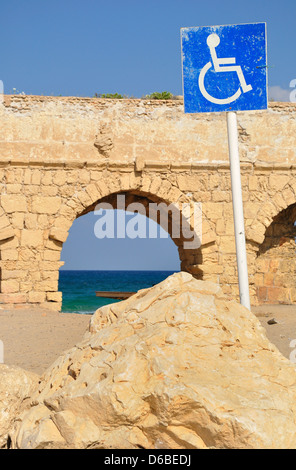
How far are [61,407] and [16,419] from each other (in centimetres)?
52

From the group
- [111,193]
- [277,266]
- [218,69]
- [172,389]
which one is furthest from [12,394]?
[277,266]

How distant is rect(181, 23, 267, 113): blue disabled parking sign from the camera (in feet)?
18.1

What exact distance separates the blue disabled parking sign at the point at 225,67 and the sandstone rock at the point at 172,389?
2837 mm

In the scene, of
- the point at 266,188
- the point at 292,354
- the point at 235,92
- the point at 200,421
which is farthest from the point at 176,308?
the point at 266,188

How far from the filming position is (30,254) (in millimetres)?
9391

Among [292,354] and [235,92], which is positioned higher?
[235,92]

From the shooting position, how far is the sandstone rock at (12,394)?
3305 millimetres

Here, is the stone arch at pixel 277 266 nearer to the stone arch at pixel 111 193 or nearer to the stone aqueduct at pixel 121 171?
the stone aqueduct at pixel 121 171

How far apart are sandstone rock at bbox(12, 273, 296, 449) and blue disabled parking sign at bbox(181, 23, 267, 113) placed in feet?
9.31

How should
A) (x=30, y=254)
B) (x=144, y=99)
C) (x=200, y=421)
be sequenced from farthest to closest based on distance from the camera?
1. (x=144, y=99)
2. (x=30, y=254)
3. (x=200, y=421)

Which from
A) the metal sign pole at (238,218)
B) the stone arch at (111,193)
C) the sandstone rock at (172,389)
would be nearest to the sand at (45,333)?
the metal sign pole at (238,218)

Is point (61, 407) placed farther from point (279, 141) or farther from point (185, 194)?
point (279, 141)

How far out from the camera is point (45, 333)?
23.4 feet

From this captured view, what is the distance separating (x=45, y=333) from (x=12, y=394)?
146 inches
